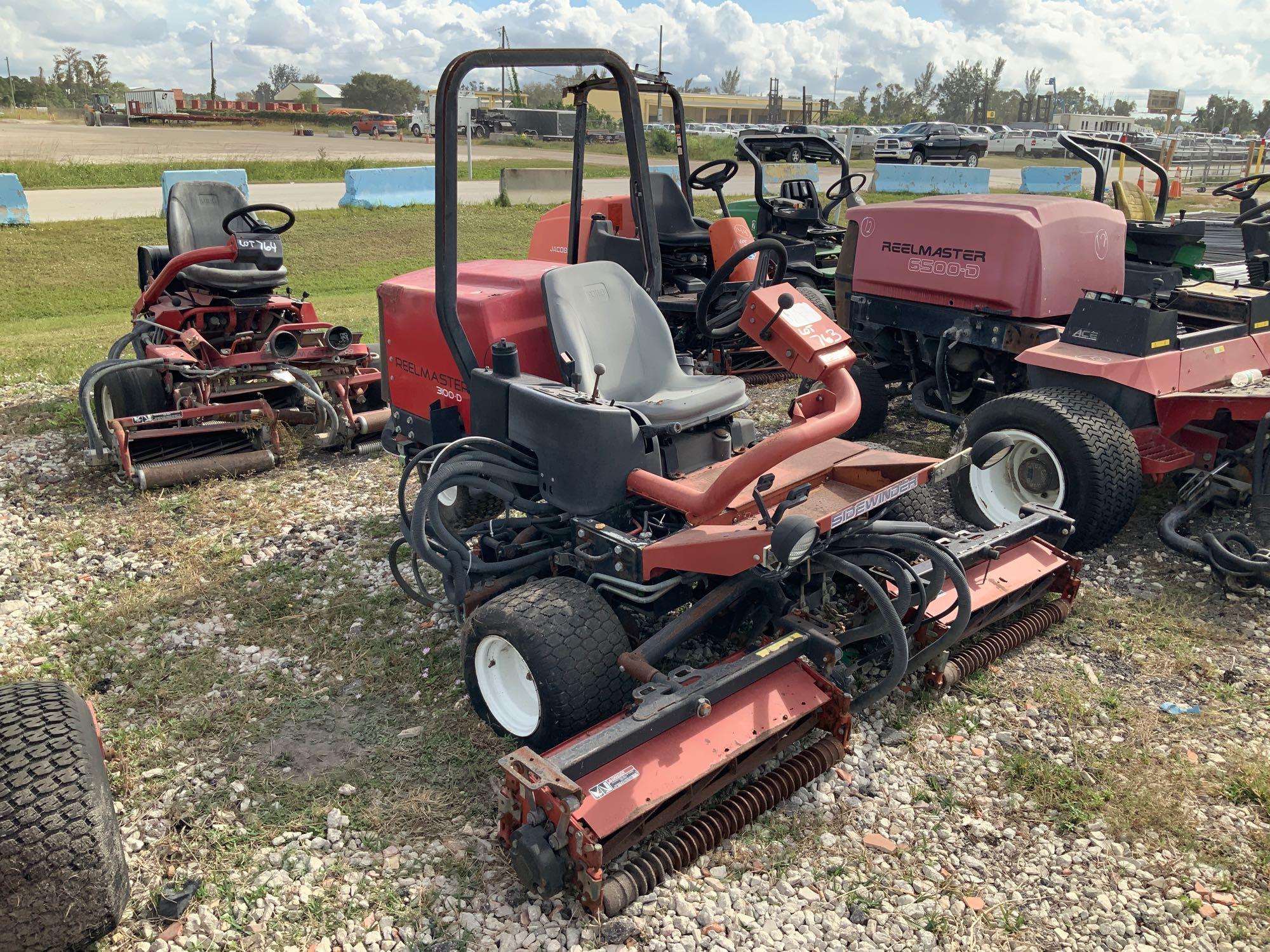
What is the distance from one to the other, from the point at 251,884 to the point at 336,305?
877cm

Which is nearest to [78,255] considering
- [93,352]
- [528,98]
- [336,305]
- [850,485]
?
[336,305]

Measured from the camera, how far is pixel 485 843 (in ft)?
9.18

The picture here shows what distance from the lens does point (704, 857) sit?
273cm

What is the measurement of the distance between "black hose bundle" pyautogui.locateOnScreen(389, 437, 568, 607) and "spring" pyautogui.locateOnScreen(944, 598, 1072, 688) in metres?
1.49

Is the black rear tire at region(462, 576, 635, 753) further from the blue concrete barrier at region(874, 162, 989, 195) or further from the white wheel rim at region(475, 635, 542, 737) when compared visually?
the blue concrete barrier at region(874, 162, 989, 195)

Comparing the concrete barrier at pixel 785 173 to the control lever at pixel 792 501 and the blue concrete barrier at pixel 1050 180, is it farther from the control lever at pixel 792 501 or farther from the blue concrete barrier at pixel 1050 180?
the control lever at pixel 792 501

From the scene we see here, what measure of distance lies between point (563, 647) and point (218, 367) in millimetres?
4077

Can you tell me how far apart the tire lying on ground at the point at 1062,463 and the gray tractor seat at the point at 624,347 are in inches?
62.3

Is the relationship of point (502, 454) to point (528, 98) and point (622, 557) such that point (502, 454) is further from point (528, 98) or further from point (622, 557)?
point (528, 98)

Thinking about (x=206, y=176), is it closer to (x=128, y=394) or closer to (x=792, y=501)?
(x=128, y=394)

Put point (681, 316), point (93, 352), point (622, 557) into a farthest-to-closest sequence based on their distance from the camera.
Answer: point (93, 352), point (681, 316), point (622, 557)

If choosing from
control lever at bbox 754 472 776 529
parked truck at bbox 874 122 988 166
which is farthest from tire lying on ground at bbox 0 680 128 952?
parked truck at bbox 874 122 988 166

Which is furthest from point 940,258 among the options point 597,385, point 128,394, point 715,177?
point 128,394

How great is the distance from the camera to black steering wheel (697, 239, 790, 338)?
3393mm
